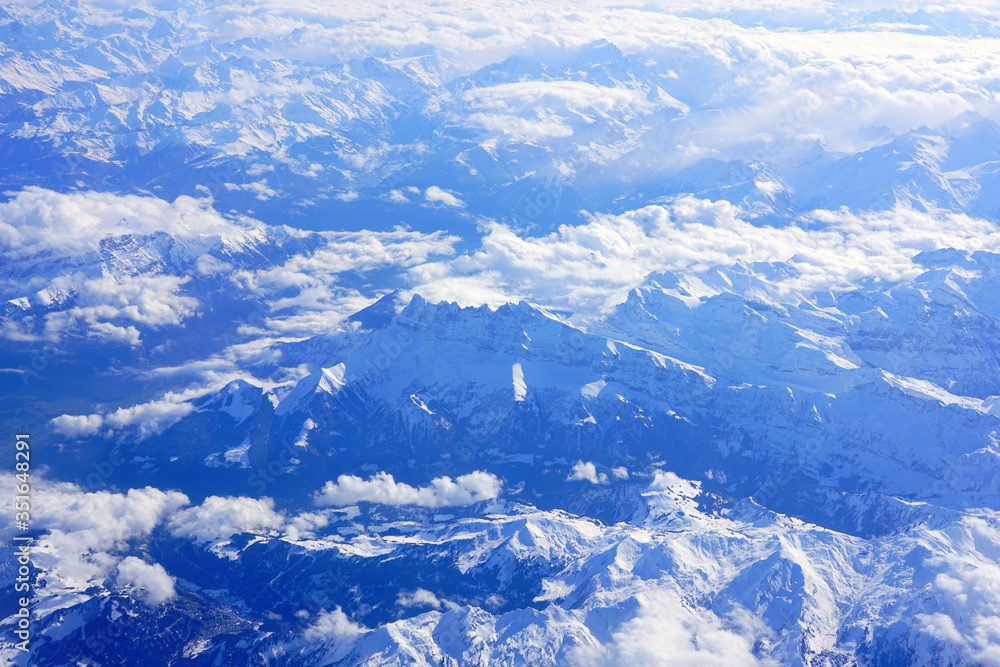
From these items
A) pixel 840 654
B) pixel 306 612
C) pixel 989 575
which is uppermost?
pixel 989 575

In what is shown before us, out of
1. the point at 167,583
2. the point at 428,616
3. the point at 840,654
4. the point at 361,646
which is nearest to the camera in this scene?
the point at 840,654

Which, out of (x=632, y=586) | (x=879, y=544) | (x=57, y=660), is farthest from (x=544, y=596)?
(x=57, y=660)

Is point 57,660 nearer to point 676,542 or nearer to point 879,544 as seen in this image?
point 676,542

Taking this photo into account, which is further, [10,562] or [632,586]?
[10,562]

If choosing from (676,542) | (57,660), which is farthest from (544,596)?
(57,660)

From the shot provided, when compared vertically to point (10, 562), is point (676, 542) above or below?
above

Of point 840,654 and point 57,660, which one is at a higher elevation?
point 840,654

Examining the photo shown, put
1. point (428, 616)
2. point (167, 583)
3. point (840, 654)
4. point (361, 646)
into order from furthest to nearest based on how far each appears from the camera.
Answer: point (167, 583), point (428, 616), point (361, 646), point (840, 654)

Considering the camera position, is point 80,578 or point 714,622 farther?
point 80,578

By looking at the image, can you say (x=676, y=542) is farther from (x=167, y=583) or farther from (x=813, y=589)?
(x=167, y=583)
